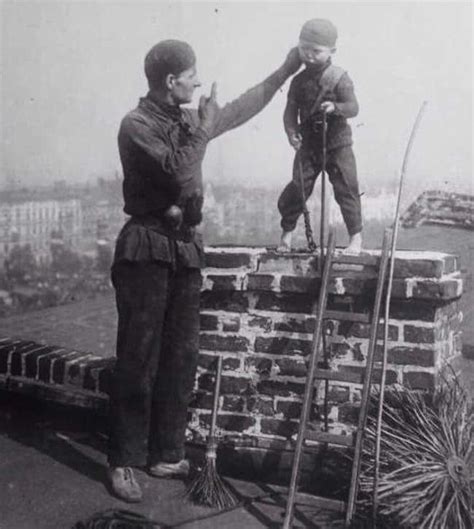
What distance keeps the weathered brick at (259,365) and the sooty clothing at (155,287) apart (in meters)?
0.27

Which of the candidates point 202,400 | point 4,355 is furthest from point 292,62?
point 4,355

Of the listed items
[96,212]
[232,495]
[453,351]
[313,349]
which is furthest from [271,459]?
[96,212]

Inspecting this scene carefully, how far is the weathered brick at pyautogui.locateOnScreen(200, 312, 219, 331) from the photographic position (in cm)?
Answer: 389

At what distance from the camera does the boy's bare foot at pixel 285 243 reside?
386cm

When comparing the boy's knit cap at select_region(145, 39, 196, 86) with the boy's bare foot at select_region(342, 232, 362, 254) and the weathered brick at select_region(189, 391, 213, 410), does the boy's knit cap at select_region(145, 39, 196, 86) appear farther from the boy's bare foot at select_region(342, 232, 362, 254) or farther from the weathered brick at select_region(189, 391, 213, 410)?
the weathered brick at select_region(189, 391, 213, 410)

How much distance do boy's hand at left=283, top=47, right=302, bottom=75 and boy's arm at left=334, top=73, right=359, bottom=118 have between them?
0.89ft

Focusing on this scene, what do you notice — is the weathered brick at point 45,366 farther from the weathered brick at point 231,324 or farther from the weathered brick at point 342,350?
the weathered brick at point 342,350

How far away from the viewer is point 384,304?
3.54m

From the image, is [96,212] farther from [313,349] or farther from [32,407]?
[313,349]

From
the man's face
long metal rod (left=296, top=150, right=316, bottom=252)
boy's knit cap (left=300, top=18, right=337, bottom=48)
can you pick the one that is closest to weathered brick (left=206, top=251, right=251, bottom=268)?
long metal rod (left=296, top=150, right=316, bottom=252)

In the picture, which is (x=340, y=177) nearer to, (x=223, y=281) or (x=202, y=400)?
(x=223, y=281)

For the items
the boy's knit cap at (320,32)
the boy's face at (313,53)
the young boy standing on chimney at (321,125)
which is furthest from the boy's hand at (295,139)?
the boy's knit cap at (320,32)

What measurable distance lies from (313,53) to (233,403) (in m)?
1.77

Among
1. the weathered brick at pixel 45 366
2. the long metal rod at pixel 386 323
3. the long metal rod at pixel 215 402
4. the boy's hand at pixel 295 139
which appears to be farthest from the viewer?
the weathered brick at pixel 45 366
